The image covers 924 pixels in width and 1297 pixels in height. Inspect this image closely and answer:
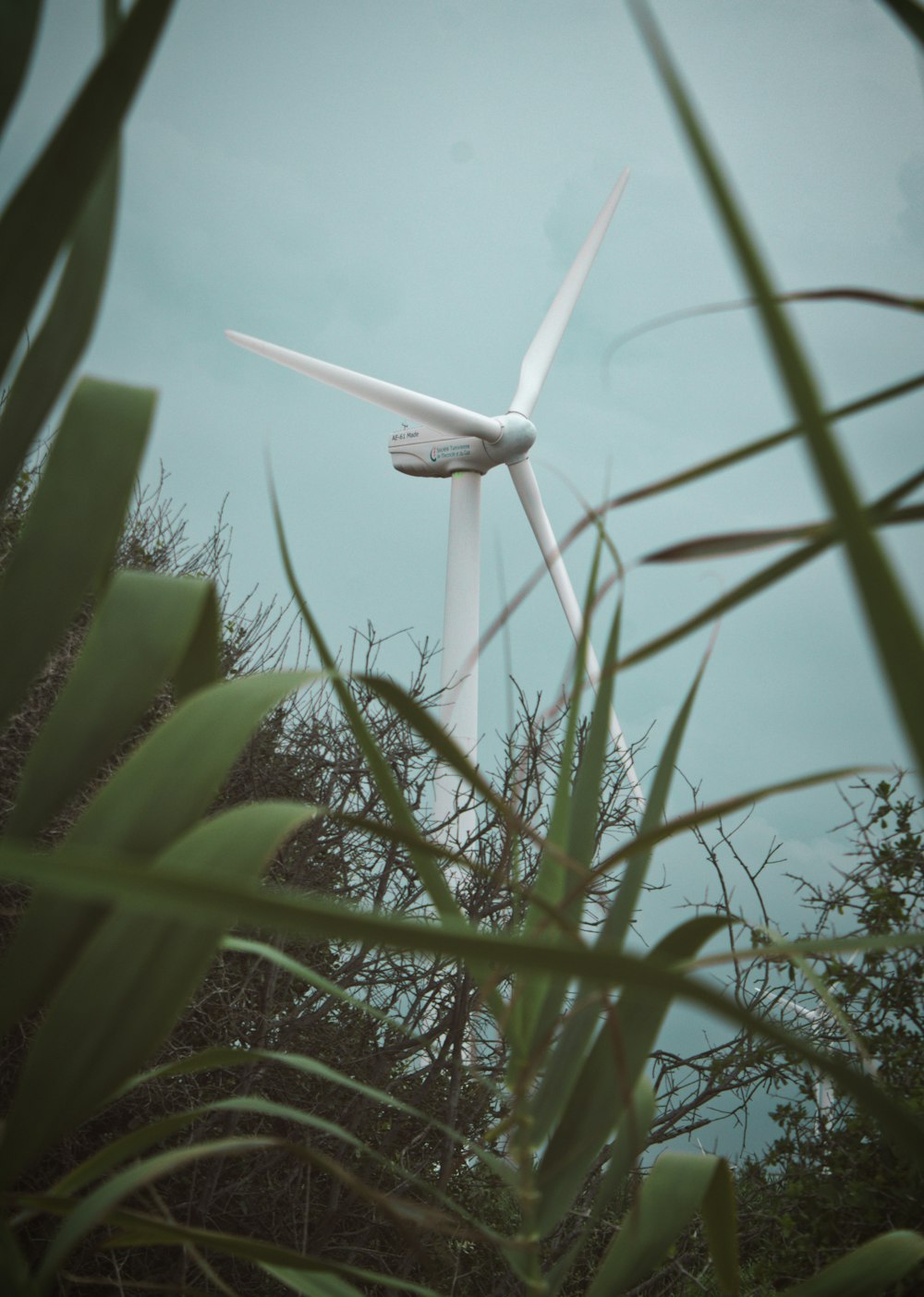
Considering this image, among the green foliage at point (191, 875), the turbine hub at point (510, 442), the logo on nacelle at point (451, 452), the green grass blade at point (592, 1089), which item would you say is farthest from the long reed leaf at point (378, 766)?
the logo on nacelle at point (451, 452)

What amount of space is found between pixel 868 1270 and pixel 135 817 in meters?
0.53

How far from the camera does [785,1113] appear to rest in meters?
3.02

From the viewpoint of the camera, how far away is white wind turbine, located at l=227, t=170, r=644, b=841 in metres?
7.34

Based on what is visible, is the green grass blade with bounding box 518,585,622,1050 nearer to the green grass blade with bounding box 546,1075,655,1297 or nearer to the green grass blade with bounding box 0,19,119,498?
the green grass blade with bounding box 546,1075,655,1297

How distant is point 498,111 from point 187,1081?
81.4 meters

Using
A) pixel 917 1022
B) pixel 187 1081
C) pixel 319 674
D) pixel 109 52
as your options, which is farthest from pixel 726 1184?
pixel 187 1081

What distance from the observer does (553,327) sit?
786 centimetres

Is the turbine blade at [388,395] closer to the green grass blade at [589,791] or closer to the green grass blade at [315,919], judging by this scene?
the green grass blade at [589,791]

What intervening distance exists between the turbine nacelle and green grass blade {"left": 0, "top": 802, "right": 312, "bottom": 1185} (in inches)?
299

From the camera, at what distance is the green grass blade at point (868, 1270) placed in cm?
62

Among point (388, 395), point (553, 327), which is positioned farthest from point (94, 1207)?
point (553, 327)

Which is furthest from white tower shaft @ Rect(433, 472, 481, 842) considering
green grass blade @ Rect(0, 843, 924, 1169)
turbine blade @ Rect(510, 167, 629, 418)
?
green grass blade @ Rect(0, 843, 924, 1169)

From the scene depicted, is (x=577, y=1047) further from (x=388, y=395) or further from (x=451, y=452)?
(x=451, y=452)

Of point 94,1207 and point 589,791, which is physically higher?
point 589,791
